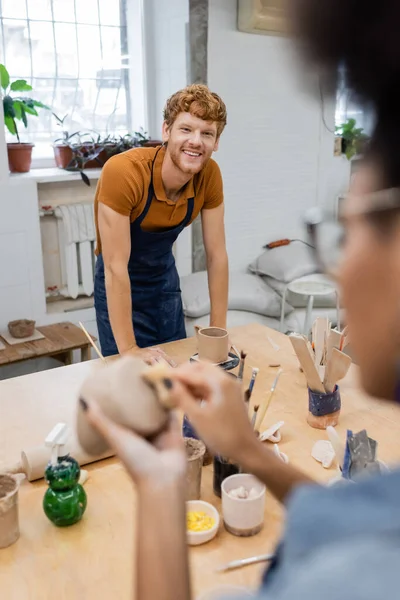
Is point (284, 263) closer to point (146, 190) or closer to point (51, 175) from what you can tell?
point (51, 175)

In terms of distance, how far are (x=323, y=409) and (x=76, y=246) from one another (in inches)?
96.2

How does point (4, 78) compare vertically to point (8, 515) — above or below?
above

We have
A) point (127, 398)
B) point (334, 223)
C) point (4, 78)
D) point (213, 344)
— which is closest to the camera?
point (334, 223)

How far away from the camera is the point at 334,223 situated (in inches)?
26.1

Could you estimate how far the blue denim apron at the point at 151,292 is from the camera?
234 centimetres

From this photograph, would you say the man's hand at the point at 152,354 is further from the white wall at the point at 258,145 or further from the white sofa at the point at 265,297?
the white wall at the point at 258,145

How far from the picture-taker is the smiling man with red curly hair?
81.9 inches

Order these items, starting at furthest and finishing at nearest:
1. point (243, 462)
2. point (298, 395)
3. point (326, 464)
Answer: point (298, 395) → point (326, 464) → point (243, 462)

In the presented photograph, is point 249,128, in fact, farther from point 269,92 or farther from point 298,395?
point 298,395

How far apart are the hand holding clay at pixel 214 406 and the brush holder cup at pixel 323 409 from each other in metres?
0.74

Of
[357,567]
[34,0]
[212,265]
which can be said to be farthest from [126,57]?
[357,567]

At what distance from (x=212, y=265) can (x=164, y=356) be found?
561mm

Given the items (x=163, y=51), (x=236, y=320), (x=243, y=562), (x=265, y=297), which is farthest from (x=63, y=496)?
(x=163, y=51)

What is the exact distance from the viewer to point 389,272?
569mm
